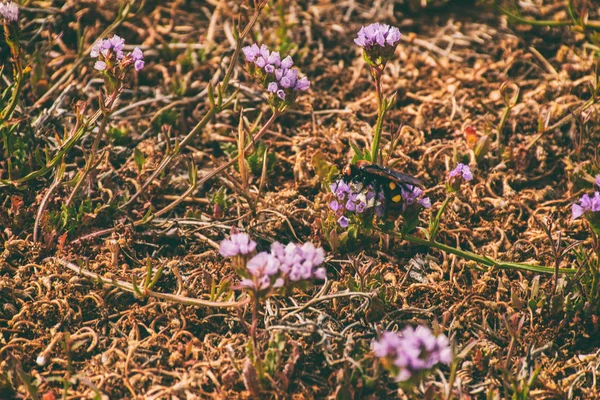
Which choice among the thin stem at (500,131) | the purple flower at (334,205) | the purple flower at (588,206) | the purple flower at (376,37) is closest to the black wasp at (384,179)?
the purple flower at (334,205)

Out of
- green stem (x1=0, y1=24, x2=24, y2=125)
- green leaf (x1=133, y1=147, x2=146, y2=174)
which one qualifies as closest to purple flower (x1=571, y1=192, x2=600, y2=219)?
green leaf (x1=133, y1=147, x2=146, y2=174)

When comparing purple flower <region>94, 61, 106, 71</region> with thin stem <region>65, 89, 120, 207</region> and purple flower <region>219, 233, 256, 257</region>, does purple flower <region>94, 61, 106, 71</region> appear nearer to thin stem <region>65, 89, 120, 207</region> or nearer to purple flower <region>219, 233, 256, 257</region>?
thin stem <region>65, 89, 120, 207</region>

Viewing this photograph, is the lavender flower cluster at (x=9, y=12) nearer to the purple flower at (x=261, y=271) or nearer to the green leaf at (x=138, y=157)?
the green leaf at (x=138, y=157)

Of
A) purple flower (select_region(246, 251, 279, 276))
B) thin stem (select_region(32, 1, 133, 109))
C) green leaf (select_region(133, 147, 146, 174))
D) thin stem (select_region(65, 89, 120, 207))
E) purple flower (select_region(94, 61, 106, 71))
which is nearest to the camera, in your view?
purple flower (select_region(246, 251, 279, 276))

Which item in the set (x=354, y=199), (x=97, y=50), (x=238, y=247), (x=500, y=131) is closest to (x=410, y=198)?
(x=354, y=199)

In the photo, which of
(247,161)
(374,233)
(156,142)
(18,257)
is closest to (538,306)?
(374,233)
